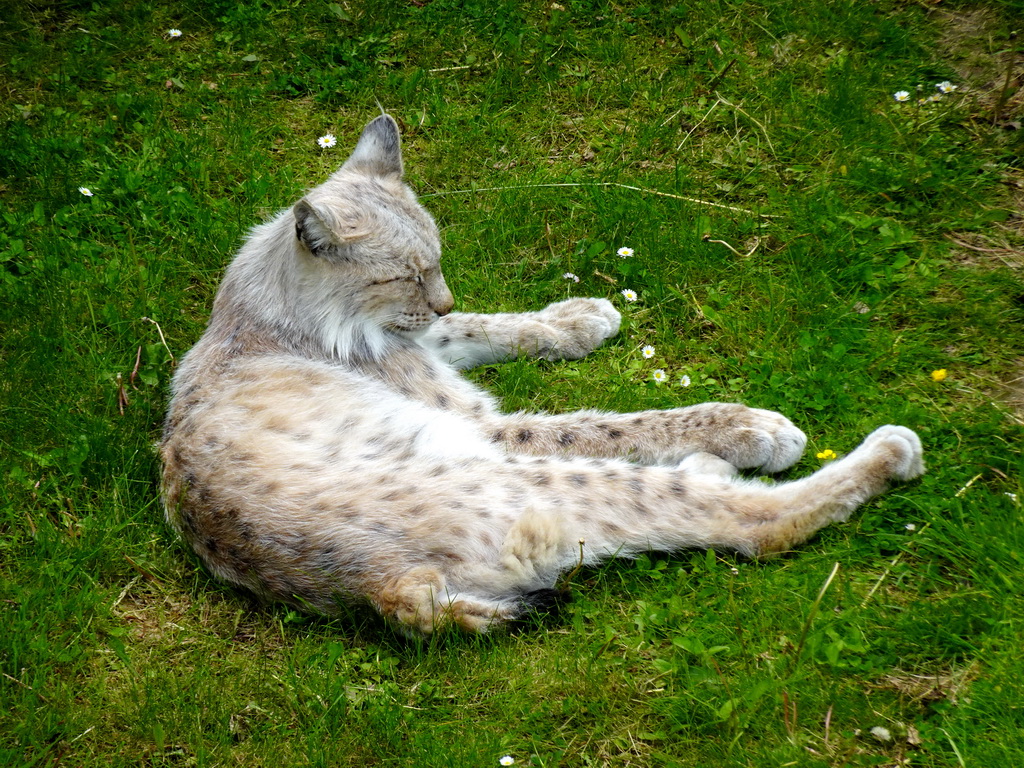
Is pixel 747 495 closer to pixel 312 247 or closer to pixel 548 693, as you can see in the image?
pixel 548 693

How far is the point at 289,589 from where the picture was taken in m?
3.13

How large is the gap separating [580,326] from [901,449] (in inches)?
56.5

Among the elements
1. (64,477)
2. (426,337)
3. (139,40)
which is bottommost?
(64,477)

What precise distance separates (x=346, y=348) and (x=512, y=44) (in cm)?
262

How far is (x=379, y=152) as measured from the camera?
423 cm

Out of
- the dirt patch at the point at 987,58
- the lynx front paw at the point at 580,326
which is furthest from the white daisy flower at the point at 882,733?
the dirt patch at the point at 987,58

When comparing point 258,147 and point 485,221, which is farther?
point 258,147

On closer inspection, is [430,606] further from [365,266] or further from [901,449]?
[901,449]

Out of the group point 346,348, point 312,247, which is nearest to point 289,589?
point 346,348

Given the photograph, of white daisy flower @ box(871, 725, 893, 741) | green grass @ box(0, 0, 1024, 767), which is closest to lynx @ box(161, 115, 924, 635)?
green grass @ box(0, 0, 1024, 767)

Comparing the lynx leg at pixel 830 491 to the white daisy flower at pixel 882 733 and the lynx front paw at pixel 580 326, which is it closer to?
the white daisy flower at pixel 882 733

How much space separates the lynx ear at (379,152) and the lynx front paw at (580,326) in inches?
37.1

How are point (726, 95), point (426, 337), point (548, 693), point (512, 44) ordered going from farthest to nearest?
point (512, 44), point (726, 95), point (426, 337), point (548, 693)

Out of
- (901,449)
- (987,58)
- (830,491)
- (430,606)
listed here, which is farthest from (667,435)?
(987,58)
